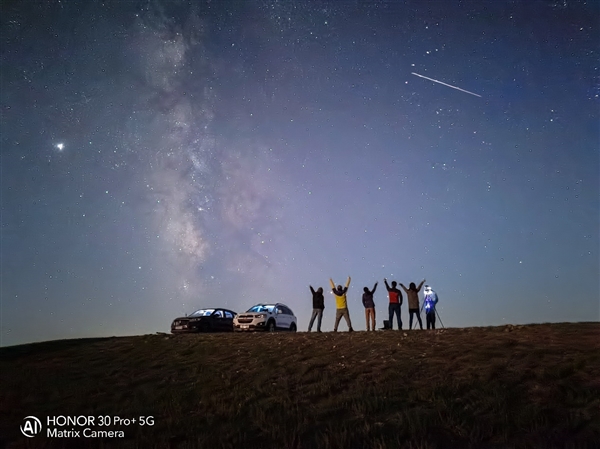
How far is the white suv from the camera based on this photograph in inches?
1059

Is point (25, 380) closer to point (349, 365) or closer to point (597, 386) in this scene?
point (349, 365)

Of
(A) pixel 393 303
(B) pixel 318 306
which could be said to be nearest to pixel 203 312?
(B) pixel 318 306

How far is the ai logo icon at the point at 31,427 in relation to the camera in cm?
1138

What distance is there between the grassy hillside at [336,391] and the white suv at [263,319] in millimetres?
7756

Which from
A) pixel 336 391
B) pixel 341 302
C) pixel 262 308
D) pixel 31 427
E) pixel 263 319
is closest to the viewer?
pixel 31 427

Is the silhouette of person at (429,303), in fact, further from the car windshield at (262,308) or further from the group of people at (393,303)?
the car windshield at (262,308)

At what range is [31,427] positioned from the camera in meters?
11.8

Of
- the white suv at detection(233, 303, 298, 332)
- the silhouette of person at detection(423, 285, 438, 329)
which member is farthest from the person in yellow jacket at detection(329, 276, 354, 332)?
the white suv at detection(233, 303, 298, 332)

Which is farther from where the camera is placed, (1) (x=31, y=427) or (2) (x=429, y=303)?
(2) (x=429, y=303)

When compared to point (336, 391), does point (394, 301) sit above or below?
above

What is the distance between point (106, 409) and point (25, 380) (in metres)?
4.69

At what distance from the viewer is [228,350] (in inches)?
711

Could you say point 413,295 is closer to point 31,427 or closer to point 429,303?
point 429,303

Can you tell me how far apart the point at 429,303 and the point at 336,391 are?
1090 centimetres
